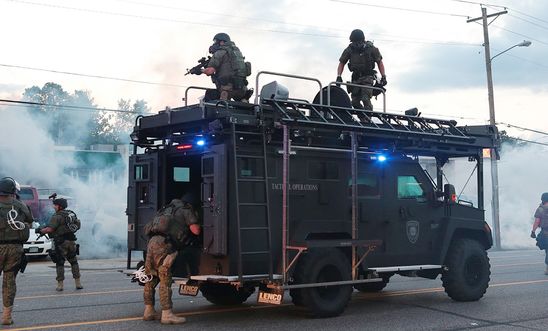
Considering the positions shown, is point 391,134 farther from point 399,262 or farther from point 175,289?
point 175,289

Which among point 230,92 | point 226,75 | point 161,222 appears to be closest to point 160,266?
point 161,222

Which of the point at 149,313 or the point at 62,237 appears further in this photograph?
the point at 62,237

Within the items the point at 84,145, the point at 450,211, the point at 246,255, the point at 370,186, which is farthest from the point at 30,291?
the point at 84,145

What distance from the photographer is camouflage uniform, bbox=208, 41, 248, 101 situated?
9227mm

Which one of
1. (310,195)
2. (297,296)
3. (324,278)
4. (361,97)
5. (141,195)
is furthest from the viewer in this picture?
(361,97)

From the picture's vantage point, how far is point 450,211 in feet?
33.4

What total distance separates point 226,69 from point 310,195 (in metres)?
2.30

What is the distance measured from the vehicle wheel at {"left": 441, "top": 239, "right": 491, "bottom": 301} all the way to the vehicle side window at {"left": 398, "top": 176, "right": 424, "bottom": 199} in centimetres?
116

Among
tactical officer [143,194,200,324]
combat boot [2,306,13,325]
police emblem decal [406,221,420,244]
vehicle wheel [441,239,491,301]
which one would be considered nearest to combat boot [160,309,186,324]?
tactical officer [143,194,200,324]

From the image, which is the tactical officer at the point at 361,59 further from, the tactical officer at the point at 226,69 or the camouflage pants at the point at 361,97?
the tactical officer at the point at 226,69

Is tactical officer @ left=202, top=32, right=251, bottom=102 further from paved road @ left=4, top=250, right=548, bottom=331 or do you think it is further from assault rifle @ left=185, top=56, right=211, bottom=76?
paved road @ left=4, top=250, right=548, bottom=331

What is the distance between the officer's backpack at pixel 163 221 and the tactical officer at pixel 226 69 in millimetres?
1885

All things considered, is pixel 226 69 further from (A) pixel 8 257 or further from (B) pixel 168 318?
(A) pixel 8 257

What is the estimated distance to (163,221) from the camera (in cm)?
806
